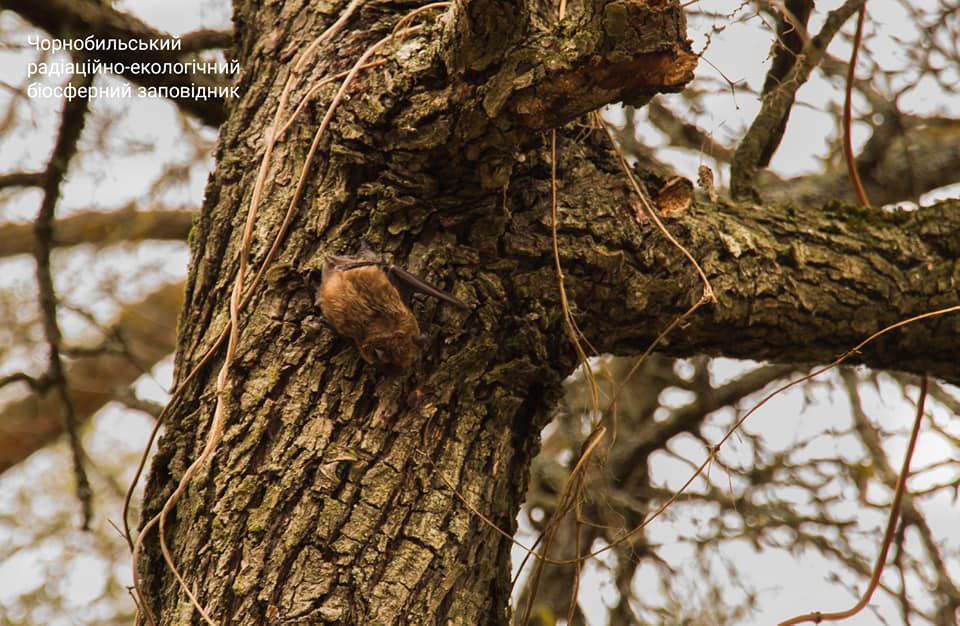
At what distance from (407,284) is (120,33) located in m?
1.53

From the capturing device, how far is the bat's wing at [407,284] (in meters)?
1.58

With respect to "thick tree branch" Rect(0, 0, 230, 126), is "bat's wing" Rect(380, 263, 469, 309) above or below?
below

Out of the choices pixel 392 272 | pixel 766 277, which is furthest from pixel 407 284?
pixel 766 277

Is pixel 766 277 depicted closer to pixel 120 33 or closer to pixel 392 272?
pixel 392 272

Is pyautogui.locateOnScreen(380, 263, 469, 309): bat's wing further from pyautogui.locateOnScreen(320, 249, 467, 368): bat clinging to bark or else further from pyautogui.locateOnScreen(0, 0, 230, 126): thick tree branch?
pyautogui.locateOnScreen(0, 0, 230, 126): thick tree branch

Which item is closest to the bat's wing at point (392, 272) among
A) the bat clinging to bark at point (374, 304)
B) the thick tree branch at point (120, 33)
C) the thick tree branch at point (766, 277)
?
the bat clinging to bark at point (374, 304)

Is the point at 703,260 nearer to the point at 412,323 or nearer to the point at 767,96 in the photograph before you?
the point at 767,96

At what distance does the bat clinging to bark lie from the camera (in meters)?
1.48

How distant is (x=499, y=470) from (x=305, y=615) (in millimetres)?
455

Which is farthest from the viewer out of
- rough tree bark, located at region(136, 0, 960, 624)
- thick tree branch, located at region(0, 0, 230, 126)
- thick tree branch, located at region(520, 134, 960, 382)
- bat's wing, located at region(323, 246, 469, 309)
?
thick tree branch, located at region(0, 0, 230, 126)

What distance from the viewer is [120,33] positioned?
253 cm

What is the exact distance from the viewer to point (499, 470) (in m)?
1.66

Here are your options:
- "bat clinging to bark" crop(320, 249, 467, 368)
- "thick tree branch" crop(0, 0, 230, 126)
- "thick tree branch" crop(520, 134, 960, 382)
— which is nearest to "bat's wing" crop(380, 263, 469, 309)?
"bat clinging to bark" crop(320, 249, 467, 368)

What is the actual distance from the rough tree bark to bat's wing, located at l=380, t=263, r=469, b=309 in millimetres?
38
